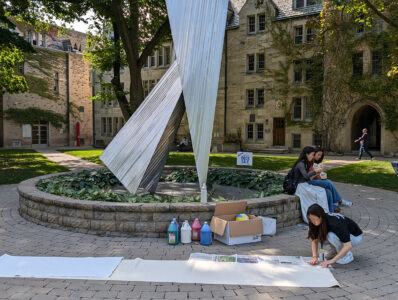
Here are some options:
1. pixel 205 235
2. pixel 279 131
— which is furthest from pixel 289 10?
pixel 205 235

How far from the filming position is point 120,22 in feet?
49.5

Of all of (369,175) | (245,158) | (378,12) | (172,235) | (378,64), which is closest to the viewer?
(172,235)

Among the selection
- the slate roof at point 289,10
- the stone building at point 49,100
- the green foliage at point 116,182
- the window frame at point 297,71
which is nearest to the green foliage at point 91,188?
the green foliage at point 116,182

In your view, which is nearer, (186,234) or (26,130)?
(186,234)

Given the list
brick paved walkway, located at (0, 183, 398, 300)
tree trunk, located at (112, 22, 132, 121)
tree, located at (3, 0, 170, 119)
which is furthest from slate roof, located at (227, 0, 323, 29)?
brick paved walkway, located at (0, 183, 398, 300)

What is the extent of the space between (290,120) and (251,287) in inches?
912

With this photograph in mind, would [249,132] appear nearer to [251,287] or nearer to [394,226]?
[394,226]

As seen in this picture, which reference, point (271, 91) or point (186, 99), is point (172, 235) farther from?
point (271, 91)

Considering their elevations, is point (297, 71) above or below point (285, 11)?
below

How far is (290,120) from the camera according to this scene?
85.0 feet

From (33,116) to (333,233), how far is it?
3581 cm

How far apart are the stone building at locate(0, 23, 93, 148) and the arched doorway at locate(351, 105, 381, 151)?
28874mm

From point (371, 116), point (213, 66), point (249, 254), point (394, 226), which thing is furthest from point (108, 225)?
point (371, 116)

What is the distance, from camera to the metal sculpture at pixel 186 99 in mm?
7133
